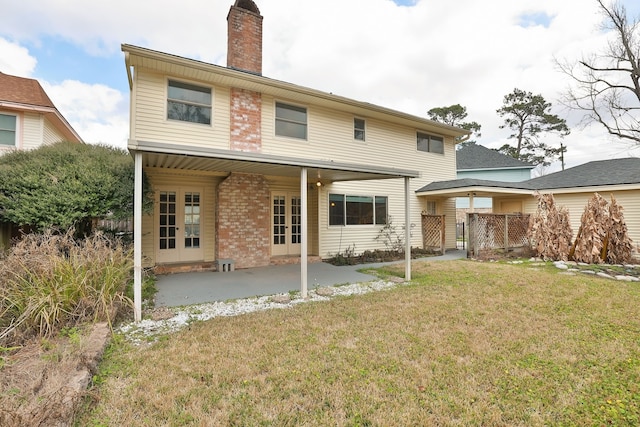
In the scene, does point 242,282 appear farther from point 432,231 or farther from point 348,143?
point 432,231

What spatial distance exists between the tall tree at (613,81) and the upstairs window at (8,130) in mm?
22203

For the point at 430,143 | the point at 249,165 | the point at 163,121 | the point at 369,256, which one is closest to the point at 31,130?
the point at 163,121

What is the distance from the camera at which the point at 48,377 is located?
2533 millimetres

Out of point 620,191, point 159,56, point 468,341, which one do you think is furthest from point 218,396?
point 620,191

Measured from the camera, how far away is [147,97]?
7527 mm

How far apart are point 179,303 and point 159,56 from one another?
18.4ft

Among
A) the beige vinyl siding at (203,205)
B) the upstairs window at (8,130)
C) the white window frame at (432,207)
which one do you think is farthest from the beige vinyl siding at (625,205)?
the upstairs window at (8,130)

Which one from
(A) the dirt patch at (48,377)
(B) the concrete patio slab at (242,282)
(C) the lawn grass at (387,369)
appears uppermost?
(A) the dirt patch at (48,377)

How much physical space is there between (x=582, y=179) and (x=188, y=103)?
1549cm

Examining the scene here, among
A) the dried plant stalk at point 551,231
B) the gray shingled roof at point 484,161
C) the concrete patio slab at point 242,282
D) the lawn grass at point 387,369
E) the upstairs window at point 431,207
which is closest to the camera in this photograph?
the lawn grass at point 387,369

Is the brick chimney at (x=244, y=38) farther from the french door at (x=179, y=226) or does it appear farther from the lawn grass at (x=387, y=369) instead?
the lawn grass at (x=387, y=369)

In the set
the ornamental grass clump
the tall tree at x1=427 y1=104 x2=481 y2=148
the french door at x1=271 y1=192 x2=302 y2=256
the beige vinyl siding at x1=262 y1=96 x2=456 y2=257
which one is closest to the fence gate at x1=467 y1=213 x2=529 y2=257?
the beige vinyl siding at x1=262 y1=96 x2=456 y2=257

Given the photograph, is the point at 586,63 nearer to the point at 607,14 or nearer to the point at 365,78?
the point at 607,14

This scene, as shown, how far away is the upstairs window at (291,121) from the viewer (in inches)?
367
